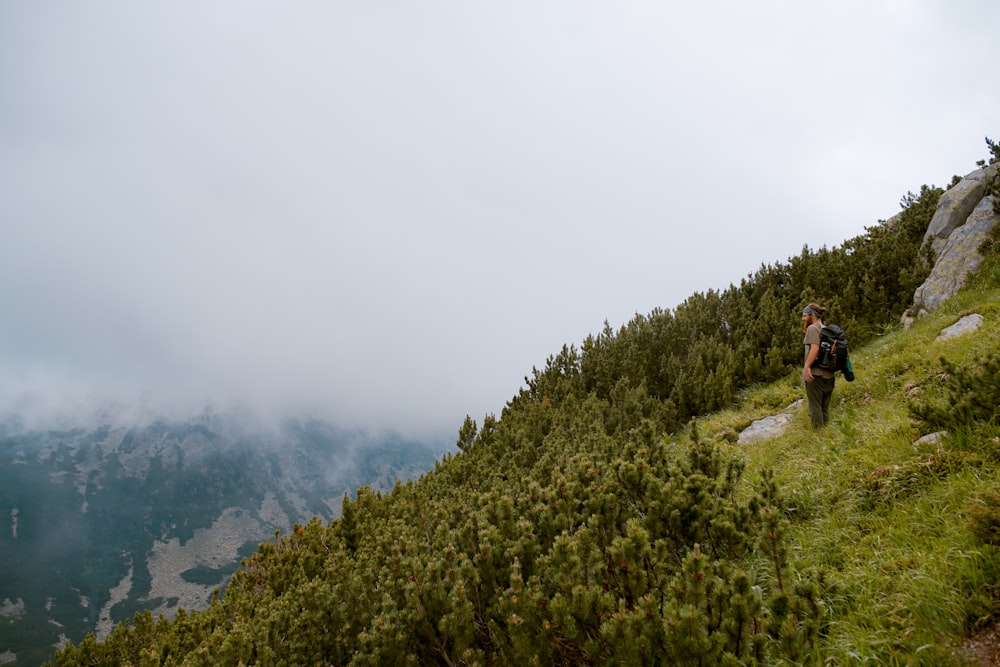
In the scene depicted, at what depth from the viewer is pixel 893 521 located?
388 centimetres

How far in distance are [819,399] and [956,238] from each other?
9.24 meters

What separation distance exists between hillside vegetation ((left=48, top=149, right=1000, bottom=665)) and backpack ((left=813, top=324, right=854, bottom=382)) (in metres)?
0.73

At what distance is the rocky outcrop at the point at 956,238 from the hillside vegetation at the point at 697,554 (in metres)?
1.23

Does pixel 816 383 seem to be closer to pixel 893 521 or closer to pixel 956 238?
pixel 893 521

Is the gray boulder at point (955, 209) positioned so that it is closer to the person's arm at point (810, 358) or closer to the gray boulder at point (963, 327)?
the gray boulder at point (963, 327)

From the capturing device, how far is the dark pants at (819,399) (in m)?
7.25

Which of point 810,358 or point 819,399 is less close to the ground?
point 810,358

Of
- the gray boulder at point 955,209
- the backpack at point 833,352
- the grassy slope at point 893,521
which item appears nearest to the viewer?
the grassy slope at point 893,521

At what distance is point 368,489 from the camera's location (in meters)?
10.0

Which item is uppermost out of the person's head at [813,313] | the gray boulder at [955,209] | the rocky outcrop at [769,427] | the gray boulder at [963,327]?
the gray boulder at [955,209]

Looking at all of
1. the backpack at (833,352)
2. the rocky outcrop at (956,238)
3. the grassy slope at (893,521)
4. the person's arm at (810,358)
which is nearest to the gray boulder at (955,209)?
the rocky outcrop at (956,238)

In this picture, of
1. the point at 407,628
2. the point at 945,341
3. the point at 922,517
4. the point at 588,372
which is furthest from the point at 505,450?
the point at 945,341

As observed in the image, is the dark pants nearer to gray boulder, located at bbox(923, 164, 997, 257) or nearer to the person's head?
the person's head

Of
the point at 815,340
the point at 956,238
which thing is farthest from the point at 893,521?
the point at 956,238
